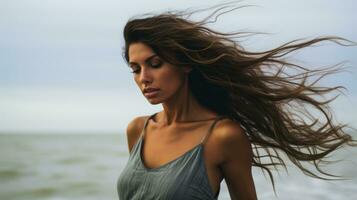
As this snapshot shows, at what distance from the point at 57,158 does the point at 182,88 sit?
18247 millimetres

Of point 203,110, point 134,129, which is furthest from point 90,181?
point 203,110

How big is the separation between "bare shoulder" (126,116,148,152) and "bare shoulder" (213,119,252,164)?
59 cm

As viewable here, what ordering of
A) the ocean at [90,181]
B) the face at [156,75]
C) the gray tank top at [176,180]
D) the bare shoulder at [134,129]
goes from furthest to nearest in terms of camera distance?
1. the ocean at [90,181]
2. the bare shoulder at [134,129]
3. the face at [156,75]
4. the gray tank top at [176,180]

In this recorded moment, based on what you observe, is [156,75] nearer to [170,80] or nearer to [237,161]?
[170,80]

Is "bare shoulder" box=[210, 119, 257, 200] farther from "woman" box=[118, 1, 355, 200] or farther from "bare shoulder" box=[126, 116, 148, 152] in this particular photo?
"bare shoulder" box=[126, 116, 148, 152]

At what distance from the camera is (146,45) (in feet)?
10.8

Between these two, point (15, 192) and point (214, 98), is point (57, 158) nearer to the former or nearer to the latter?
point (15, 192)

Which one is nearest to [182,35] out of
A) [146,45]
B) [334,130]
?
[146,45]

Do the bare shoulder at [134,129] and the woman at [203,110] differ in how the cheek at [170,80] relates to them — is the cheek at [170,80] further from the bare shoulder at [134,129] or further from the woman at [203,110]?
the bare shoulder at [134,129]

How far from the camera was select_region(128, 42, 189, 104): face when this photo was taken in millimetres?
3252

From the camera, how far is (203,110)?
3.35 metres

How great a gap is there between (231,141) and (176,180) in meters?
0.29

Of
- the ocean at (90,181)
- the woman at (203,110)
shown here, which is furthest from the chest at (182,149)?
the ocean at (90,181)

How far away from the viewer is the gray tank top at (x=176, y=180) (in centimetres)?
312
